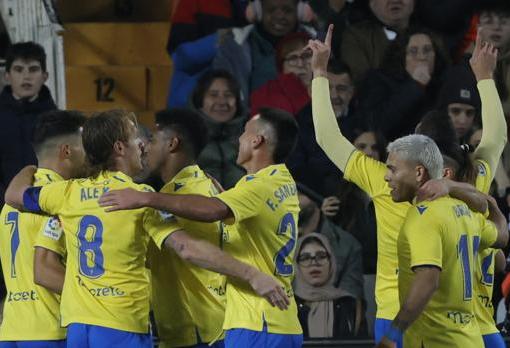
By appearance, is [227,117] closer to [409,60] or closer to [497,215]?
[409,60]

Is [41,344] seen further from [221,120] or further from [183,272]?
[221,120]

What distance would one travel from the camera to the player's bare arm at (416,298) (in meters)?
5.85

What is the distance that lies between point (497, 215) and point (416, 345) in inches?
42.8

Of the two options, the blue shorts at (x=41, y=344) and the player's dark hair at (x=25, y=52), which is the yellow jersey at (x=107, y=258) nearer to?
the blue shorts at (x=41, y=344)

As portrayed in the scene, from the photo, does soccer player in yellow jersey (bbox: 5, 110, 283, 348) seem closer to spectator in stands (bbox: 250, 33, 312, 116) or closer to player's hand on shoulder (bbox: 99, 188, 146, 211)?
player's hand on shoulder (bbox: 99, 188, 146, 211)

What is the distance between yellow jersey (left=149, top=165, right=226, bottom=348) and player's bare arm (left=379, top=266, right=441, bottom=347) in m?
1.33

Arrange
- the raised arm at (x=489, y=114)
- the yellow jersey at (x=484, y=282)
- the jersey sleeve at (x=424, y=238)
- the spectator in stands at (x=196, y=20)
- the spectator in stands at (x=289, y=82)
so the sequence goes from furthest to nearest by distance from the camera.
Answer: the spectator in stands at (x=196, y=20), the spectator in stands at (x=289, y=82), the raised arm at (x=489, y=114), the yellow jersey at (x=484, y=282), the jersey sleeve at (x=424, y=238)

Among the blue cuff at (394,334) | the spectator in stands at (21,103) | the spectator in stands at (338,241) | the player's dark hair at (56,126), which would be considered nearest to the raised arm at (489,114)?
the blue cuff at (394,334)

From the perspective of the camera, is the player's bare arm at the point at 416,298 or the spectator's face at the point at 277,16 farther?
the spectator's face at the point at 277,16

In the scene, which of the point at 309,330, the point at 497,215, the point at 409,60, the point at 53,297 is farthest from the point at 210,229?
the point at 409,60

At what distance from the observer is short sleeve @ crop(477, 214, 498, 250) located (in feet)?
21.8

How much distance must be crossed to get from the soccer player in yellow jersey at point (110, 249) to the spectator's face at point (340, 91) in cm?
430

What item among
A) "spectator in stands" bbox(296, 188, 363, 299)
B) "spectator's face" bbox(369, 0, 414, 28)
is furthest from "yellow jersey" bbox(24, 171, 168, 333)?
"spectator's face" bbox(369, 0, 414, 28)

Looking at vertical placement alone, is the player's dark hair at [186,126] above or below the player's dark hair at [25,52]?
below
